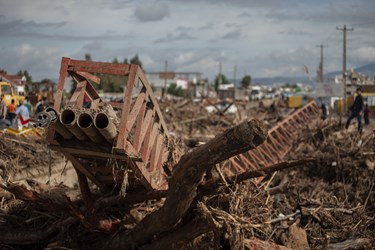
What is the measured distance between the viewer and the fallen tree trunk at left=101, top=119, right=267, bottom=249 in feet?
16.3

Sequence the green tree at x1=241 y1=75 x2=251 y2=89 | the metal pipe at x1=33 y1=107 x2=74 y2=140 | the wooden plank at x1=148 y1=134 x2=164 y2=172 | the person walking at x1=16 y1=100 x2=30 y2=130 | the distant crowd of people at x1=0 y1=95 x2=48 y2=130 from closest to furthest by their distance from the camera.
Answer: the metal pipe at x1=33 y1=107 x2=74 y2=140 → the wooden plank at x1=148 y1=134 x2=164 y2=172 → the person walking at x1=16 y1=100 x2=30 y2=130 → the distant crowd of people at x1=0 y1=95 x2=48 y2=130 → the green tree at x1=241 y1=75 x2=251 y2=89

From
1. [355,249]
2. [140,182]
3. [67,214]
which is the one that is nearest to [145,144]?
[140,182]

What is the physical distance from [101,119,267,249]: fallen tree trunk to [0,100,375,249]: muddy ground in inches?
11.8

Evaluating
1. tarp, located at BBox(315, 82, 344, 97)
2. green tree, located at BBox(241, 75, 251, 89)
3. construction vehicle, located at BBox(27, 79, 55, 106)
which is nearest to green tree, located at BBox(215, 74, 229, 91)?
green tree, located at BBox(241, 75, 251, 89)

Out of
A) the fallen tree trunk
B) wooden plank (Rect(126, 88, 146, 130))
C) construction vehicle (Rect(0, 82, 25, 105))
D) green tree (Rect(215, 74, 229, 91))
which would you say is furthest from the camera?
green tree (Rect(215, 74, 229, 91))

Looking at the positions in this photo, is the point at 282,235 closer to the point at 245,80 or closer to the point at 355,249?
the point at 355,249

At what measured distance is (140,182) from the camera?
6.94 metres

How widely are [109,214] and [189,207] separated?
145 centimetres

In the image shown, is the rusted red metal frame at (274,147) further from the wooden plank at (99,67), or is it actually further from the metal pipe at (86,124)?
the metal pipe at (86,124)

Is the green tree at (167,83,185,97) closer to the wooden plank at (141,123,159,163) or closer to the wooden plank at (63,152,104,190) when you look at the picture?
the wooden plank at (141,123,159,163)

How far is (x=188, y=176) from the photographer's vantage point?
567 centimetres

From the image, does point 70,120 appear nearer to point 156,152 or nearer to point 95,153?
point 95,153

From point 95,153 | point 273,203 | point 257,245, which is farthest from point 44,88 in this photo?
point 257,245

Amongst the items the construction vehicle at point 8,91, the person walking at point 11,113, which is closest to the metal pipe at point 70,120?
the person walking at point 11,113
